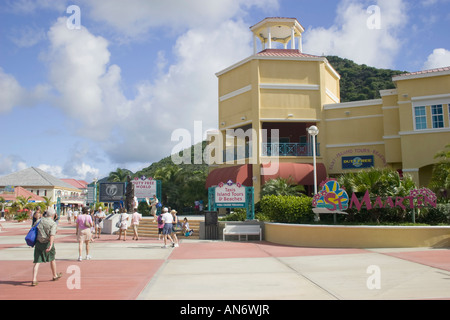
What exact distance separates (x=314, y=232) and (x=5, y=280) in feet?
34.1

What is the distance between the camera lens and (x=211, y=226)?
1859 cm

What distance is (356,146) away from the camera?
24984mm

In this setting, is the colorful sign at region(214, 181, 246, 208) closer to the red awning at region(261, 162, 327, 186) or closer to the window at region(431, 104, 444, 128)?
the red awning at region(261, 162, 327, 186)

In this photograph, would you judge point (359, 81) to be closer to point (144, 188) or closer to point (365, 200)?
point (144, 188)

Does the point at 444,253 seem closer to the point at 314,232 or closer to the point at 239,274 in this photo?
the point at 314,232

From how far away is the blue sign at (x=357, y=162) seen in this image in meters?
24.6

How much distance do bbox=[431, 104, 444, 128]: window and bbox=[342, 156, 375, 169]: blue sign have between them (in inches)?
169

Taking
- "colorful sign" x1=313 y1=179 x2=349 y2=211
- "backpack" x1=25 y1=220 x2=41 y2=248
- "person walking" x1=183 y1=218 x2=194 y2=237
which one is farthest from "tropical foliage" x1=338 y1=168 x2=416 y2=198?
"backpack" x1=25 y1=220 x2=41 y2=248

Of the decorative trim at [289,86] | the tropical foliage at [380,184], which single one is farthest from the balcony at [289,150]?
the tropical foliage at [380,184]

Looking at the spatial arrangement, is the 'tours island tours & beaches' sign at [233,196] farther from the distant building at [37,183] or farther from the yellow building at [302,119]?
the distant building at [37,183]

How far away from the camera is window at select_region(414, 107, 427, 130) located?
71.5 ft

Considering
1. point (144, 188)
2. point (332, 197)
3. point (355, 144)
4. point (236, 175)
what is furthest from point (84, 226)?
point (355, 144)
